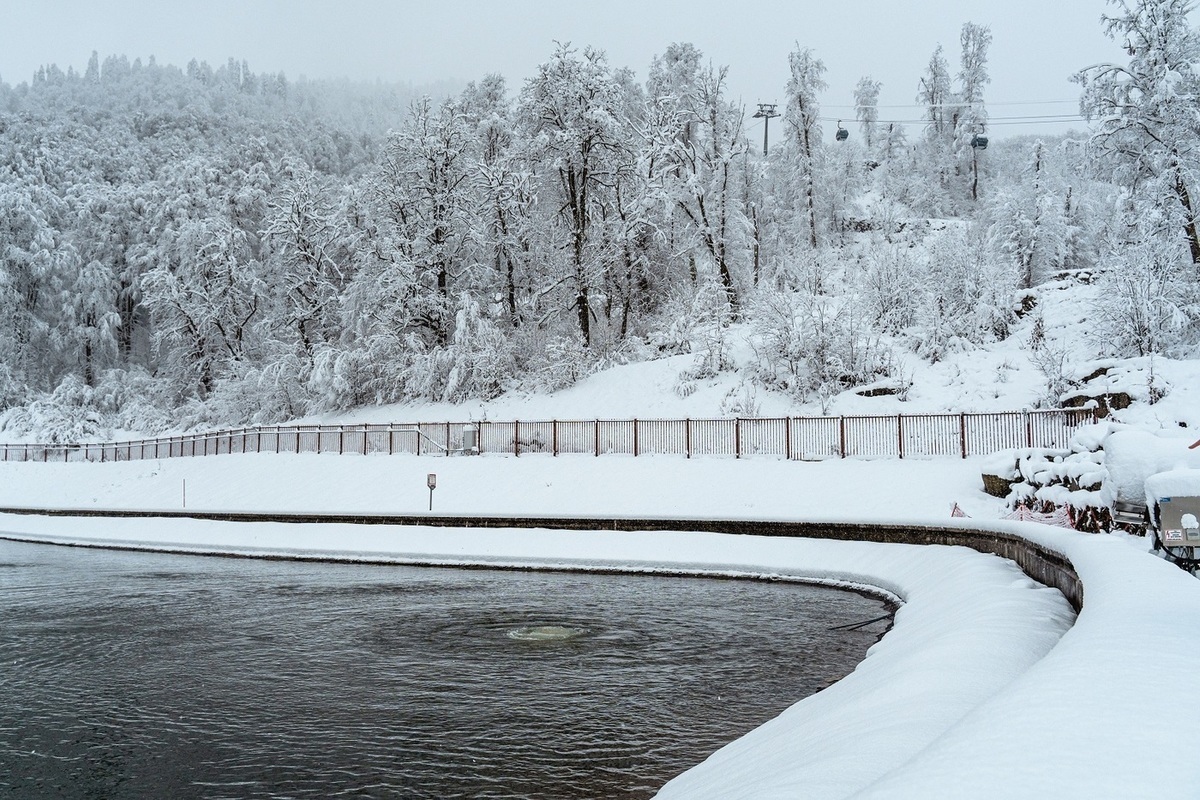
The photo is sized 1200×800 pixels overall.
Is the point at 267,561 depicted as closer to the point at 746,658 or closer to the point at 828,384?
the point at 746,658

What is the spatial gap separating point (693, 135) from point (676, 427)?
3318cm

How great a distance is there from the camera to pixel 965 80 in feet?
299

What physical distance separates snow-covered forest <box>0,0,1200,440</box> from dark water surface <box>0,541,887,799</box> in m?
21.2

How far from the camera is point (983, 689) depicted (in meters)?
6.75

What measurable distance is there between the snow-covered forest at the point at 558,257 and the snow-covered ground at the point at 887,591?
9.78 metres

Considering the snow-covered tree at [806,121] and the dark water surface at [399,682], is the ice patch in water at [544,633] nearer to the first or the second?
the dark water surface at [399,682]

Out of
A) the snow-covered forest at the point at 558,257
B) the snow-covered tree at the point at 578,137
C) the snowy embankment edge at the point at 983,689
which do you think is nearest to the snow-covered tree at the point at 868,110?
the snow-covered forest at the point at 558,257

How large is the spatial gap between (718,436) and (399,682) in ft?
71.2

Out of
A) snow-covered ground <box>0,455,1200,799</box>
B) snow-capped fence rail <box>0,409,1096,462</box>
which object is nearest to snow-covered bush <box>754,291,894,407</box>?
snow-capped fence rail <box>0,409,1096,462</box>

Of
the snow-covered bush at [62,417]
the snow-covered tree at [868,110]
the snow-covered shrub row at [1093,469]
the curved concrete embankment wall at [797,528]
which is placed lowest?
the curved concrete embankment wall at [797,528]

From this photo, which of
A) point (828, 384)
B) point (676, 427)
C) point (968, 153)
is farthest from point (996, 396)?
point (968, 153)

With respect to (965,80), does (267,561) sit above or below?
below

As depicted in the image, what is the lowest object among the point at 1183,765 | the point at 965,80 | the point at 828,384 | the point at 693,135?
the point at 1183,765

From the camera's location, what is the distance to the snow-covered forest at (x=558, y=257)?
35.4 metres
